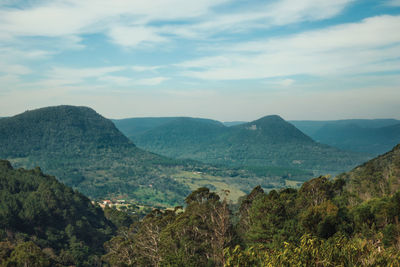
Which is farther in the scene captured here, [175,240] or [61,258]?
[61,258]

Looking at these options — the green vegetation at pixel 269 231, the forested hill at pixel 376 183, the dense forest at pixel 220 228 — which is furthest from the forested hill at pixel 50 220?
the forested hill at pixel 376 183

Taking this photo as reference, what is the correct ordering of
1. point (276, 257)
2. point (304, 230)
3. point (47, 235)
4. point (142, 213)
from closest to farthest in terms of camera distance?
point (276, 257) → point (304, 230) → point (47, 235) → point (142, 213)

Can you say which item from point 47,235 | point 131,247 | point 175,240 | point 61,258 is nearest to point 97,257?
point 61,258

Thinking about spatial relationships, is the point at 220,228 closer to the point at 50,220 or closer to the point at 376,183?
the point at 376,183

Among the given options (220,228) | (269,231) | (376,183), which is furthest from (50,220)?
(376,183)

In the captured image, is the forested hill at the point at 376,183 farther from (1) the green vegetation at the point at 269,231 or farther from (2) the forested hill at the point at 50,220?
(2) the forested hill at the point at 50,220

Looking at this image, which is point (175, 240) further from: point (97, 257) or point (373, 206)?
point (97, 257)
